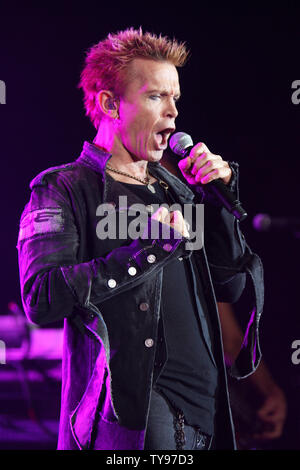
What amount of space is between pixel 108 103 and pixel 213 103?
8.26 feet

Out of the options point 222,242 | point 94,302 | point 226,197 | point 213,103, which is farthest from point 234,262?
point 213,103

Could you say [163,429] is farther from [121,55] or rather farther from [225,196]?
[121,55]

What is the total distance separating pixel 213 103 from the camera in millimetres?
4277

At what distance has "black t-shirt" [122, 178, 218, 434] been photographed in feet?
5.20

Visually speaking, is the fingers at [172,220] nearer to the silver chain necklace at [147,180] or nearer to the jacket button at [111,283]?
the jacket button at [111,283]

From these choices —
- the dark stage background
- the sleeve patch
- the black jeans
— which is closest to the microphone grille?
the sleeve patch

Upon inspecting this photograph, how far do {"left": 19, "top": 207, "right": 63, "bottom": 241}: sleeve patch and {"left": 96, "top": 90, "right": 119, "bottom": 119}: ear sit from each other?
18.1 inches

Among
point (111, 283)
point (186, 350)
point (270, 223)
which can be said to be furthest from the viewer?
point (270, 223)

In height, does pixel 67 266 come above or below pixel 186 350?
above

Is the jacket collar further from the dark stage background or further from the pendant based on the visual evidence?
the dark stage background

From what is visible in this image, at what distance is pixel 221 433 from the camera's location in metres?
1.65

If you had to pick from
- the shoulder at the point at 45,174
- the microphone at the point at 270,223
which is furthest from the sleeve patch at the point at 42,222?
the microphone at the point at 270,223
